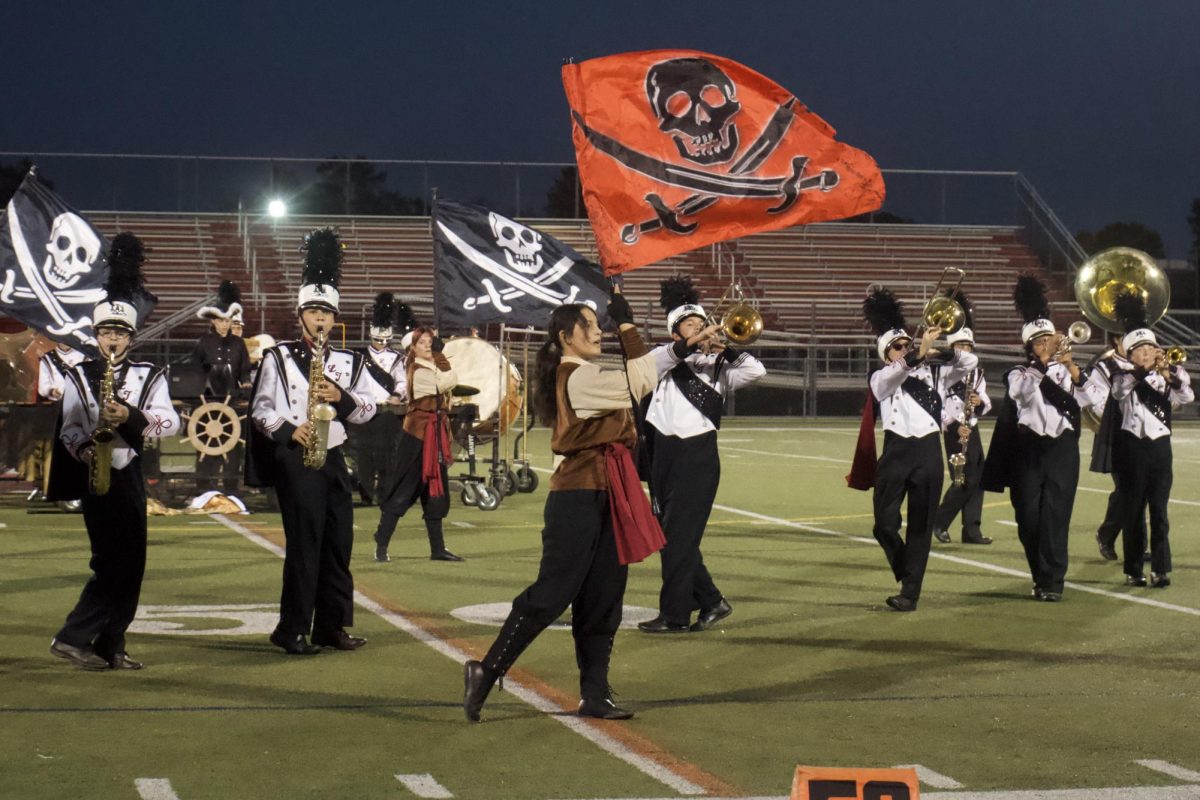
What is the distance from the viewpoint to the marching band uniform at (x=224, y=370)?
18203mm

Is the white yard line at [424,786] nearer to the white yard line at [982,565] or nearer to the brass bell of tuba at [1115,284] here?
the white yard line at [982,565]

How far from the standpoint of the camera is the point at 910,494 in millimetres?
11180

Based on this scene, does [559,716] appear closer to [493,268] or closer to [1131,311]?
[1131,311]

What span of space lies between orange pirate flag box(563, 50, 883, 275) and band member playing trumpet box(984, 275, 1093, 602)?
2423mm

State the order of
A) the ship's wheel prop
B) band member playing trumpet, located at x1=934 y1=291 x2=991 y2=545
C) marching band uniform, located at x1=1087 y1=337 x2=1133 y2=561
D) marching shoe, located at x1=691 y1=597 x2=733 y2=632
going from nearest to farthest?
marching shoe, located at x1=691 y1=597 x2=733 y2=632 → marching band uniform, located at x1=1087 y1=337 x2=1133 y2=561 → band member playing trumpet, located at x1=934 y1=291 x2=991 y2=545 → the ship's wheel prop

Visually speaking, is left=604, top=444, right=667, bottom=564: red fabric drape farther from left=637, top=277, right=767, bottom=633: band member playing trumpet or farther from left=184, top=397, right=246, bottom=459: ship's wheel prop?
left=184, top=397, right=246, bottom=459: ship's wheel prop

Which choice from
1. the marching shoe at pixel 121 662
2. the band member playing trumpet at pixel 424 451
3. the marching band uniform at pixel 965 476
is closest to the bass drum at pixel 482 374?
the band member playing trumpet at pixel 424 451

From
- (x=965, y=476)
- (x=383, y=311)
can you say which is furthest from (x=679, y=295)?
(x=383, y=311)

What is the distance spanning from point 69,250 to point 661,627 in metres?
9.09

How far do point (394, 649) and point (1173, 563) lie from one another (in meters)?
6.78

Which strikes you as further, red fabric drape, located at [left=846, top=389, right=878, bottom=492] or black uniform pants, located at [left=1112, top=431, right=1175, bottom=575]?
black uniform pants, located at [left=1112, top=431, right=1175, bottom=575]

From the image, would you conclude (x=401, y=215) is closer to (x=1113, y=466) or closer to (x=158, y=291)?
(x=158, y=291)

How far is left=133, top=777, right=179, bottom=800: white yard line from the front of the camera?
6.03 meters

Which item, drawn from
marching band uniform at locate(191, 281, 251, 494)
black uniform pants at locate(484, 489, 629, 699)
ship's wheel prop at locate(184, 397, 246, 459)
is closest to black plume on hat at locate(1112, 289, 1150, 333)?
black uniform pants at locate(484, 489, 629, 699)
